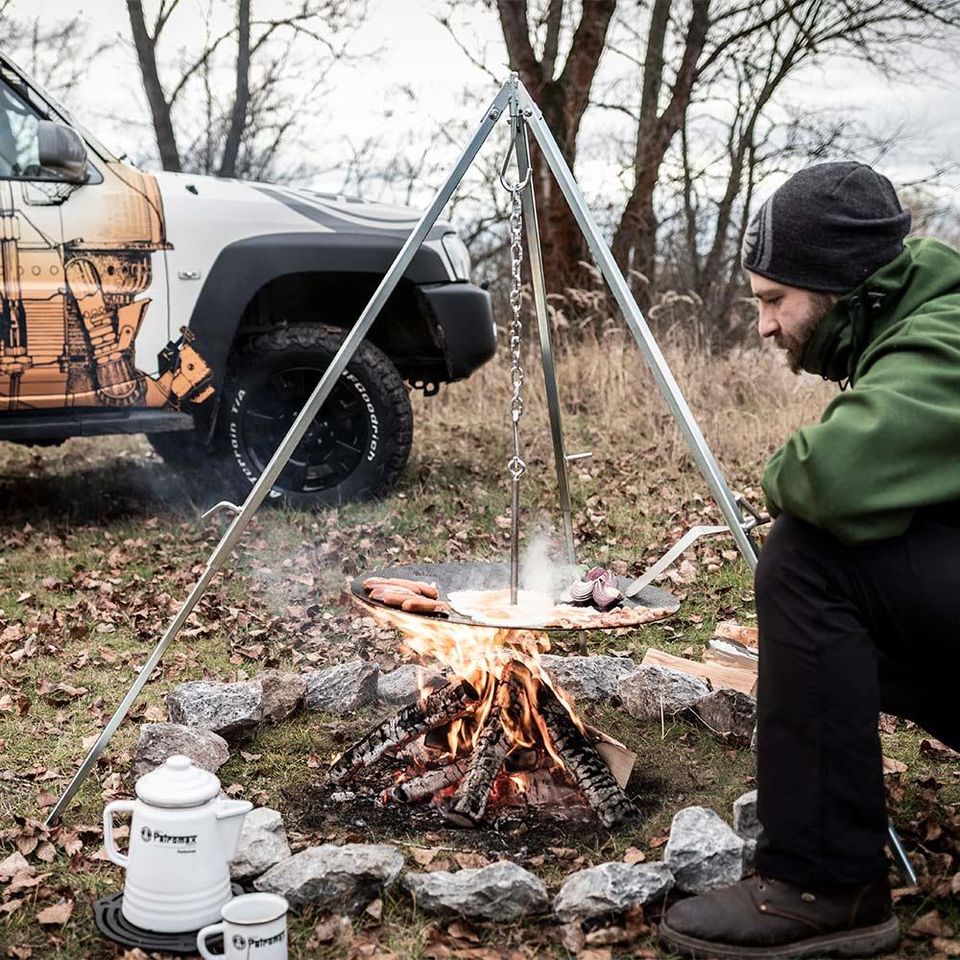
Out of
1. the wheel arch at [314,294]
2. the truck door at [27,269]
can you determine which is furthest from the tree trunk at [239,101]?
the truck door at [27,269]

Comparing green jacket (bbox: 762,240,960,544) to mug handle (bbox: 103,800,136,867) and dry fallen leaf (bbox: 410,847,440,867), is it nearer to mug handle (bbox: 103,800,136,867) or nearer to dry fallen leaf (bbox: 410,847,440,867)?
dry fallen leaf (bbox: 410,847,440,867)

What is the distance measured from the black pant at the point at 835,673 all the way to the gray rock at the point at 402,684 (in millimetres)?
1782

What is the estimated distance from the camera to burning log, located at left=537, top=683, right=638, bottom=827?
3.25 m

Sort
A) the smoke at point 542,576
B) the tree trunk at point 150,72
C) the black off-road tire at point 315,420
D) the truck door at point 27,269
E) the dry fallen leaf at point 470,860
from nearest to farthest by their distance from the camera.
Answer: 1. the dry fallen leaf at point 470,860
2. the smoke at point 542,576
3. the truck door at point 27,269
4. the black off-road tire at point 315,420
5. the tree trunk at point 150,72

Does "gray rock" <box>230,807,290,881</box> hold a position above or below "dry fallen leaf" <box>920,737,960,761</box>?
above

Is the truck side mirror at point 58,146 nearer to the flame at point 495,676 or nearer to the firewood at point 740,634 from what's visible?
the flame at point 495,676

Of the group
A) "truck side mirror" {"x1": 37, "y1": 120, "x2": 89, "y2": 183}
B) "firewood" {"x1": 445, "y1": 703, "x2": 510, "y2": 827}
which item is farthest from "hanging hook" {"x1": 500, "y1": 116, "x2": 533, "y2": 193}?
"truck side mirror" {"x1": 37, "y1": 120, "x2": 89, "y2": 183}

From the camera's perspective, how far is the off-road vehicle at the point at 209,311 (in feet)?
19.9

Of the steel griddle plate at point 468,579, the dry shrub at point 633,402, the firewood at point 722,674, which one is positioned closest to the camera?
the steel griddle plate at point 468,579

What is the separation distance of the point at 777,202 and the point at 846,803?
1258 mm

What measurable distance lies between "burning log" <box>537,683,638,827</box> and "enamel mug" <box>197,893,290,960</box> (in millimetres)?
1065

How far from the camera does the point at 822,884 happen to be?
245cm

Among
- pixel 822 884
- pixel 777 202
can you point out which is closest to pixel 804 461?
pixel 777 202

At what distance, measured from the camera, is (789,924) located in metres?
2.47
